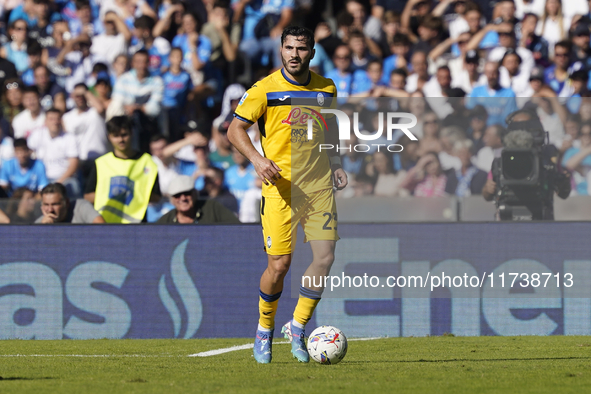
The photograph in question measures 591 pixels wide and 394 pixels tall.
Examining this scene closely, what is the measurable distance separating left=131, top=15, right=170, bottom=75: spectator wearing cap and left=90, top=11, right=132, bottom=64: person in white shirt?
177 mm

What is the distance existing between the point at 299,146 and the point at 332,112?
494 millimetres

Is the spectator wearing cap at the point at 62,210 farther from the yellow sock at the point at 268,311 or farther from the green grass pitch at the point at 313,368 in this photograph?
the yellow sock at the point at 268,311

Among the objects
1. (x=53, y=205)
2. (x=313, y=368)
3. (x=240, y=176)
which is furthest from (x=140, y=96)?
(x=313, y=368)

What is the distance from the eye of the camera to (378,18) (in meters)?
13.8

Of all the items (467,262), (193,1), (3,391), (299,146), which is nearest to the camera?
(3,391)

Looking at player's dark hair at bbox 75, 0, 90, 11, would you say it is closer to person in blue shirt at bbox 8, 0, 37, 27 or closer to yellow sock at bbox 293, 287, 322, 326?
person in blue shirt at bbox 8, 0, 37, 27

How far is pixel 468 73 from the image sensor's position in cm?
1227

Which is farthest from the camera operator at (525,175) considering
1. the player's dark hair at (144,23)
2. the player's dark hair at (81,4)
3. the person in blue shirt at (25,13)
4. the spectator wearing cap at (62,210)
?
the person in blue shirt at (25,13)

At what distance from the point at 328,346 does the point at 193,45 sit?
8.29m

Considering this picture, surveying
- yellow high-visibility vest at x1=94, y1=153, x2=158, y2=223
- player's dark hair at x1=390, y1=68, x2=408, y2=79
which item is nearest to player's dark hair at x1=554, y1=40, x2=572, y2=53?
player's dark hair at x1=390, y1=68, x2=408, y2=79

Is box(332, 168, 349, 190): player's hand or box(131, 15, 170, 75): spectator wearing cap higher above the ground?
box(131, 15, 170, 75): spectator wearing cap

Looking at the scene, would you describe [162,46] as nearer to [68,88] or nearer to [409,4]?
[68,88]

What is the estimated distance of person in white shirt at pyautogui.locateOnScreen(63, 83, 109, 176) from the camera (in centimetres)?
1228

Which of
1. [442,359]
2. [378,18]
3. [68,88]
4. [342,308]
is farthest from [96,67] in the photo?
[442,359]
